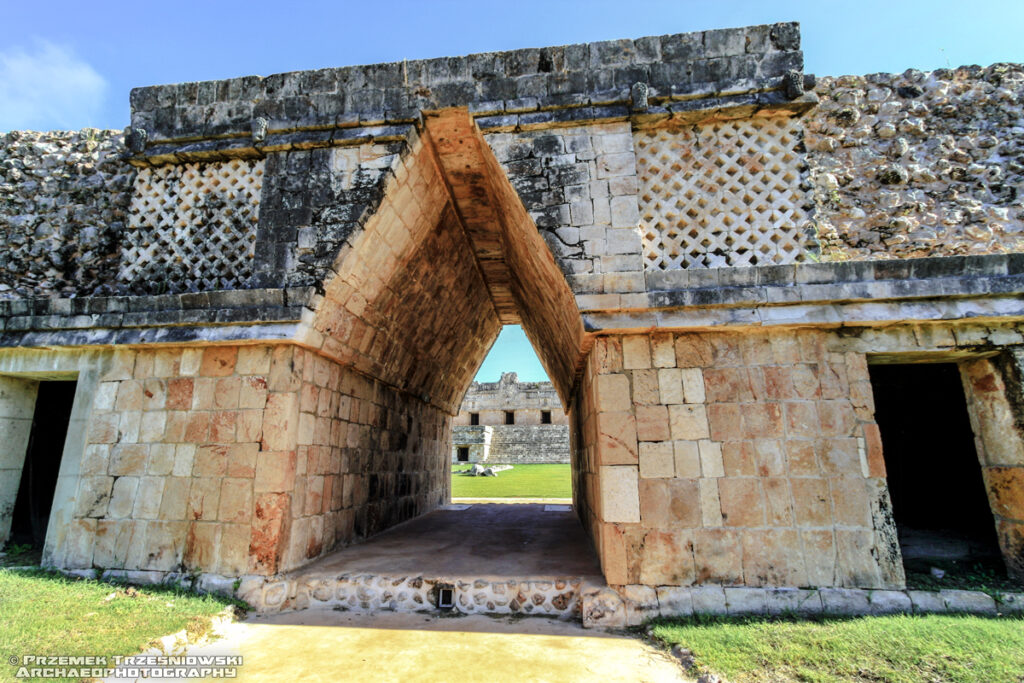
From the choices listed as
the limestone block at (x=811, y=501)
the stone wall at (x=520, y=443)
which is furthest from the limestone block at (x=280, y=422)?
the stone wall at (x=520, y=443)

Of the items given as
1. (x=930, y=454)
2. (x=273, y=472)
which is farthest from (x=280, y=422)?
(x=930, y=454)

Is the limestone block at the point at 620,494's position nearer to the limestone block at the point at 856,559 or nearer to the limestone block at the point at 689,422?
the limestone block at the point at 689,422

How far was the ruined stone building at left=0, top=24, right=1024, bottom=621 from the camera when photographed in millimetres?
4012

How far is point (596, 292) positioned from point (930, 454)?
5.03 m

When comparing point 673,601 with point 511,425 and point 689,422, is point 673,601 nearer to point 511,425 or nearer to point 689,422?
point 689,422

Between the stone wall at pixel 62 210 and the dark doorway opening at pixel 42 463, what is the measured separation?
1.26 metres

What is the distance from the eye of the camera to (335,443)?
5.30 meters

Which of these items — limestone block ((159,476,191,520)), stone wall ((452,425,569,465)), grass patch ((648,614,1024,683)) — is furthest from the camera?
stone wall ((452,425,569,465))

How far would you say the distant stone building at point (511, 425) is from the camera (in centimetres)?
2592

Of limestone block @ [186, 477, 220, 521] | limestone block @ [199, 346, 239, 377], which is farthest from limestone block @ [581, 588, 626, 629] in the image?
limestone block @ [199, 346, 239, 377]

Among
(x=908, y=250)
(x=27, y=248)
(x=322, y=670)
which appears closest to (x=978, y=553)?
(x=908, y=250)

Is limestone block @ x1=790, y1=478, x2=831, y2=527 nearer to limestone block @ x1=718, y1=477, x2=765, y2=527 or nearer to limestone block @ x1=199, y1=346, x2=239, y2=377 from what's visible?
limestone block @ x1=718, y1=477, x2=765, y2=527

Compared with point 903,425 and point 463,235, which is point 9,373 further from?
point 903,425

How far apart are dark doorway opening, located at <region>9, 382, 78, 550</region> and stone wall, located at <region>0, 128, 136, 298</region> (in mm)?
1261
